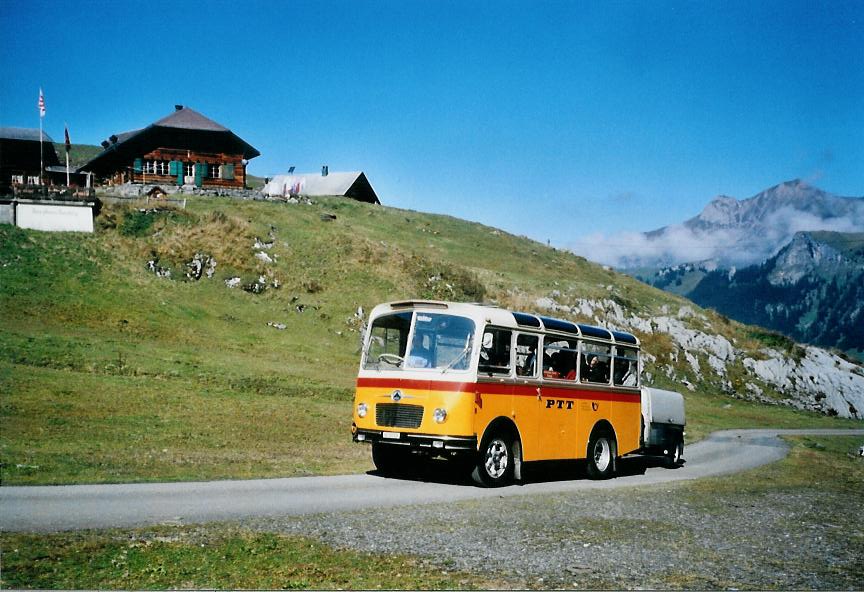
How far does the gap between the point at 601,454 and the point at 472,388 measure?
254 inches

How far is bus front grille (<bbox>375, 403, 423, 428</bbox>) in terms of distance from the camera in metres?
15.9

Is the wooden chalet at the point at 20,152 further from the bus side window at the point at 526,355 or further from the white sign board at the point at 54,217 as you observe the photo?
the bus side window at the point at 526,355

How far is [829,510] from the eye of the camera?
1474 centimetres

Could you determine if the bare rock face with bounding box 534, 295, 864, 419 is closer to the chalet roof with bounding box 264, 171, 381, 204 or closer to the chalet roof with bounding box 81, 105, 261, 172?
the chalet roof with bounding box 81, 105, 261, 172

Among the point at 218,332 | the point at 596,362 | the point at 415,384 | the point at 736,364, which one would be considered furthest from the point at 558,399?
the point at 736,364

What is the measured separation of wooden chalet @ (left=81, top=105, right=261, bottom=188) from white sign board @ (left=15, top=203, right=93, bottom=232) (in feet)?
90.1

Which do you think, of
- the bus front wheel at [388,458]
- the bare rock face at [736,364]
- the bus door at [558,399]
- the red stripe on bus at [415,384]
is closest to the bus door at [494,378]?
the red stripe on bus at [415,384]

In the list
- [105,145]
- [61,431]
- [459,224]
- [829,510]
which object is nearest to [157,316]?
[61,431]

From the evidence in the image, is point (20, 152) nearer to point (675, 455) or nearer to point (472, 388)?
point (675, 455)

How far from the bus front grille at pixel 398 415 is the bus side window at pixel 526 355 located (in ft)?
8.50

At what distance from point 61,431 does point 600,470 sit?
1410cm

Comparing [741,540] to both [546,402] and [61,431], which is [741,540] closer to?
[546,402]

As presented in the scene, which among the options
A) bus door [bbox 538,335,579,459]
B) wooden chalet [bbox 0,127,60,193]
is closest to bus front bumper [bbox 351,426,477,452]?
bus door [bbox 538,335,579,459]

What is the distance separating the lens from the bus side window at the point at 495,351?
52.8 feet
